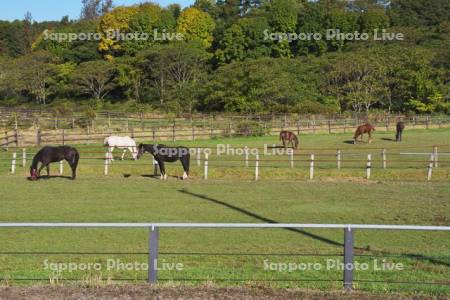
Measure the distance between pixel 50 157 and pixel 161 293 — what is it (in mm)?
15800

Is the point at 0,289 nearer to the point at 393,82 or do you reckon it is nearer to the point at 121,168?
the point at 121,168

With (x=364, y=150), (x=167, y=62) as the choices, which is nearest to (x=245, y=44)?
(x=167, y=62)

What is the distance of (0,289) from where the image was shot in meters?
6.41

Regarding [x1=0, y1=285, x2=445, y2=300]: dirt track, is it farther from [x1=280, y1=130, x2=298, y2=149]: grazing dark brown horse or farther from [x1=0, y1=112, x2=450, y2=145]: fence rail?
[x1=0, y1=112, x2=450, y2=145]: fence rail

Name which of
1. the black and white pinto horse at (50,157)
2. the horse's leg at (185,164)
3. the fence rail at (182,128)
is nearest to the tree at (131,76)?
the fence rail at (182,128)

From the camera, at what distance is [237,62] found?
235ft

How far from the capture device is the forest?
207ft

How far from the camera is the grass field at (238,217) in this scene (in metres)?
8.23

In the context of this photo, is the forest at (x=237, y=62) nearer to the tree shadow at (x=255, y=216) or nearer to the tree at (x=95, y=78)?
the tree at (x=95, y=78)

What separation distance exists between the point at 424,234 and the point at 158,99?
65.9m

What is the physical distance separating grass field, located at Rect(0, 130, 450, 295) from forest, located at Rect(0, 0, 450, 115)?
33.8m

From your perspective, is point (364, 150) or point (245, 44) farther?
point (245, 44)

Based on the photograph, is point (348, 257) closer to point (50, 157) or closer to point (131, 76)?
point (50, 157)

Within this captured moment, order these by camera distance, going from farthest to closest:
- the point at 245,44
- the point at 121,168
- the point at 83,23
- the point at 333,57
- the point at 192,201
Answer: the point at 83,23, the point at 245,44, the point at 333,57, the point at 121,168, the point at 192,201
